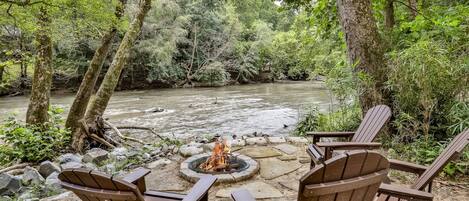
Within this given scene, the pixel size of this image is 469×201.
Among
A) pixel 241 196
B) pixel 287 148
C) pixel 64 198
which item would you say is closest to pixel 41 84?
pixel 64 198

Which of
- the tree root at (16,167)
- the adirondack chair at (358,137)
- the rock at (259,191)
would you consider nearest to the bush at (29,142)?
the tree root at (16,167)

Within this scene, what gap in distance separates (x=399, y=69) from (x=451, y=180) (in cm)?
119

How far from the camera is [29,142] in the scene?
406cm

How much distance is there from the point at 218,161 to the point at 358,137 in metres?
1.32

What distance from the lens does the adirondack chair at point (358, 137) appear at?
2324 mm

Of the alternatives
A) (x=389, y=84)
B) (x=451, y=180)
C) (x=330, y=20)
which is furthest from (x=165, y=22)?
(x=451, y=180)

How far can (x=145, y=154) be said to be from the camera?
12.8 ft

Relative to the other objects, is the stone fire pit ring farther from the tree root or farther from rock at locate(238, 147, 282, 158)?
the tree root

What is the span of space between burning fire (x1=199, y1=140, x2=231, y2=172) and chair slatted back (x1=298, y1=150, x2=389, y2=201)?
180 cm

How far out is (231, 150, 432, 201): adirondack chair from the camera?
1194mm

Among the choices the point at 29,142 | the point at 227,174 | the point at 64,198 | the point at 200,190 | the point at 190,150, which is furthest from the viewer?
the point at 29,142

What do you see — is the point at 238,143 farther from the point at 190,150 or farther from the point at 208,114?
the point at 208,114

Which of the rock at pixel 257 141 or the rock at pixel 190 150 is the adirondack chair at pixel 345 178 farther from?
the rock at pixel 257 141

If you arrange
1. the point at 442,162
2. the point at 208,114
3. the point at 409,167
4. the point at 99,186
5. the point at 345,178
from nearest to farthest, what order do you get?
the point at 345,178 < the point at 99,186 < the point at 442,162 < the point at 409,167 < the point at 208,114
